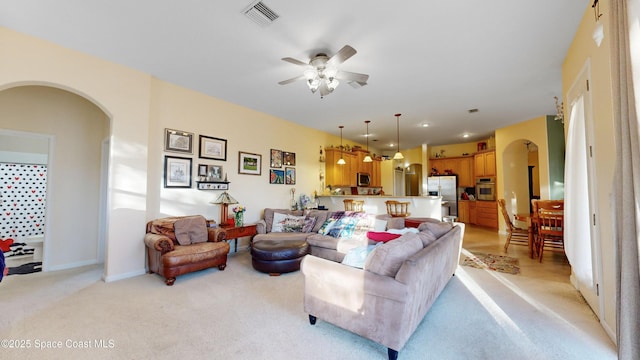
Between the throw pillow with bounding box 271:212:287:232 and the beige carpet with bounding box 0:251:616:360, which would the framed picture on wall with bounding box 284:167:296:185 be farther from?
the beige carpet with bounding box 0:251:616:360

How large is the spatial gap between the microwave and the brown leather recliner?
5099mm

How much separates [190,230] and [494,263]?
15.8 ft

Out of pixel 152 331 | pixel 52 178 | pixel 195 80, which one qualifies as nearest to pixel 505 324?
pixel 152 331

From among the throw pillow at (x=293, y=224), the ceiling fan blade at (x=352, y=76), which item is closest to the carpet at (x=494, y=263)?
the throw pillow at (x=293, y=224)

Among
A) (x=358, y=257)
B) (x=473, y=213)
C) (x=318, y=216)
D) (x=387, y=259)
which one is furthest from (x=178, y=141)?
(x=473, y=213)

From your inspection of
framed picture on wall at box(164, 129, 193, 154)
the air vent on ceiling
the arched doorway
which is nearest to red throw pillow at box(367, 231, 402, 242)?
the air vent on ceiling

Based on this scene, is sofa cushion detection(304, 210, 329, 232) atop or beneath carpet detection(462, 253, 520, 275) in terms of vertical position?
atop

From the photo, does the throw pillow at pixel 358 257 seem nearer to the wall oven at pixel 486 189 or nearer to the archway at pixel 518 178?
the archway at pixel 518 178

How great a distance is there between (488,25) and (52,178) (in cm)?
616

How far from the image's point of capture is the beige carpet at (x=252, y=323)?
6.25ft

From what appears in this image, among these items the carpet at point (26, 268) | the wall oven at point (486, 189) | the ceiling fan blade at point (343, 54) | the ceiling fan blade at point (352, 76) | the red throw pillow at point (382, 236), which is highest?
the ceiling fan blade at point (343, 54)

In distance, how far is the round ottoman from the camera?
3.53 metres

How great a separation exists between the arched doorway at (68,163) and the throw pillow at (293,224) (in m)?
3.09

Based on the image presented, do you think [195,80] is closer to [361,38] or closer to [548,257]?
[361,38]
